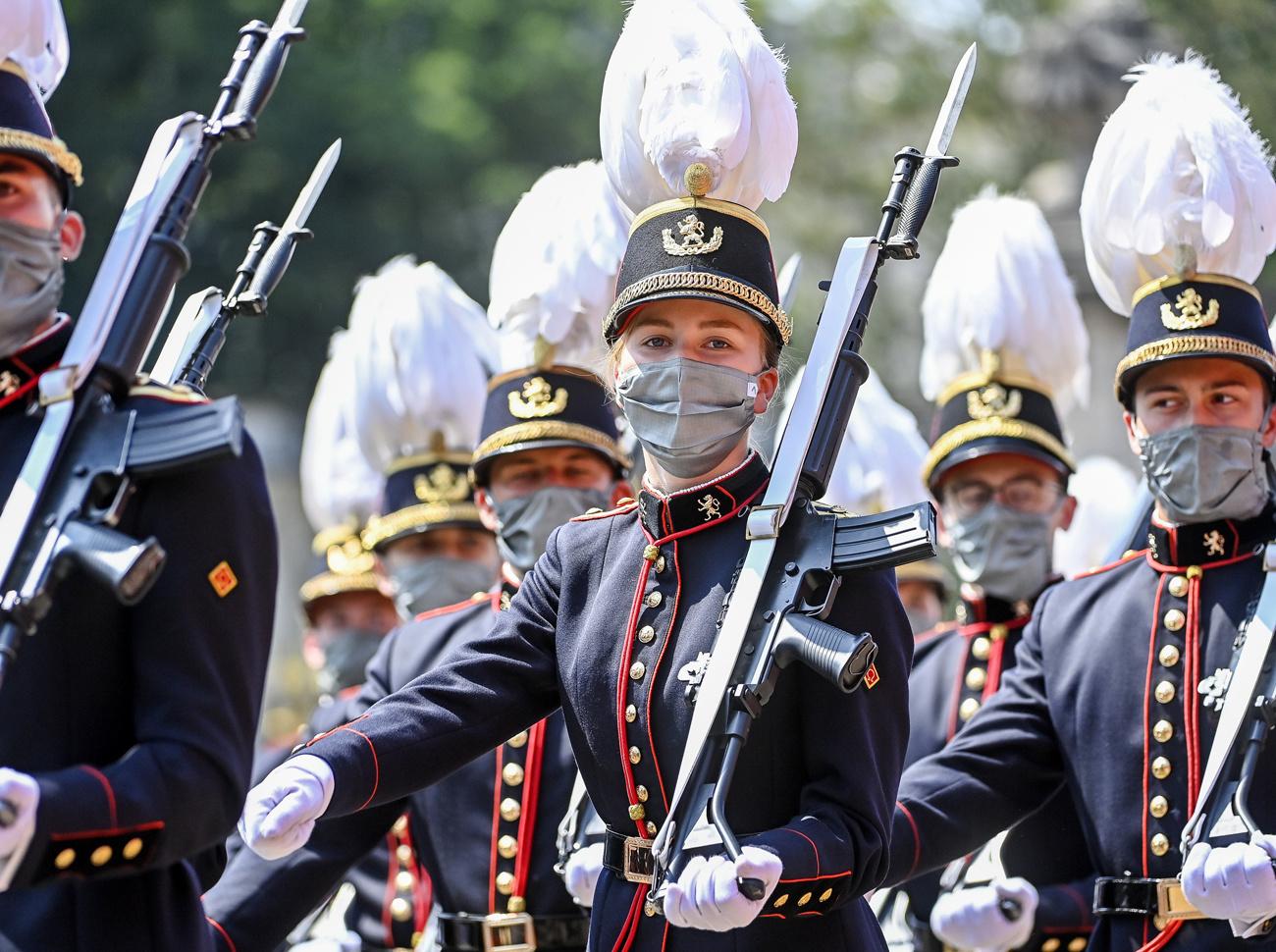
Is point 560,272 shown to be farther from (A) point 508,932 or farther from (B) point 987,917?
(B) point 987,917

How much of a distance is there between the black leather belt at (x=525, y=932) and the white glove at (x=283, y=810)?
6.04 ft

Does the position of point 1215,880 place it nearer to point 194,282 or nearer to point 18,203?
point 18,203

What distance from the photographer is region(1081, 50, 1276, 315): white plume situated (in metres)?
6.02

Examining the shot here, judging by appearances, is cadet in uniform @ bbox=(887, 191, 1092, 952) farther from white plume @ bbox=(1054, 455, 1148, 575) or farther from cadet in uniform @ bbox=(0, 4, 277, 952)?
cadet in uniform @ bbox=(0, 4, 277, 952)

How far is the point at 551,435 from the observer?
691 cm

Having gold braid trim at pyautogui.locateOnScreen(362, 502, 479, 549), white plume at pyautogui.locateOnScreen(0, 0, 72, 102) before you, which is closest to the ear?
white plume at pyautogui.locateOnScreen(0, 0, 72, 102)

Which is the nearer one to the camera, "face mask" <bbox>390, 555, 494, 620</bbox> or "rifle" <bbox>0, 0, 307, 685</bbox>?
"rifle" <bbox>0, 0, 307, 685</bbox>

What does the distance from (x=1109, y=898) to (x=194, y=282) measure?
16315mm

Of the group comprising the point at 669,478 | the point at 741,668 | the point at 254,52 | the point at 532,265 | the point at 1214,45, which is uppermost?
the point at 1214,45

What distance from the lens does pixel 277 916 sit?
579cm

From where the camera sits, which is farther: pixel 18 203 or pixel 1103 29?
pixel 1103 29

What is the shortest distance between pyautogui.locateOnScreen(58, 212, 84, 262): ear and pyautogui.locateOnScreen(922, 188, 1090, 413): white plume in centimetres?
417

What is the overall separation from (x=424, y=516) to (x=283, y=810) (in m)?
4.10

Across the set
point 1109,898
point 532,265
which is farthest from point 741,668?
point 532,265
